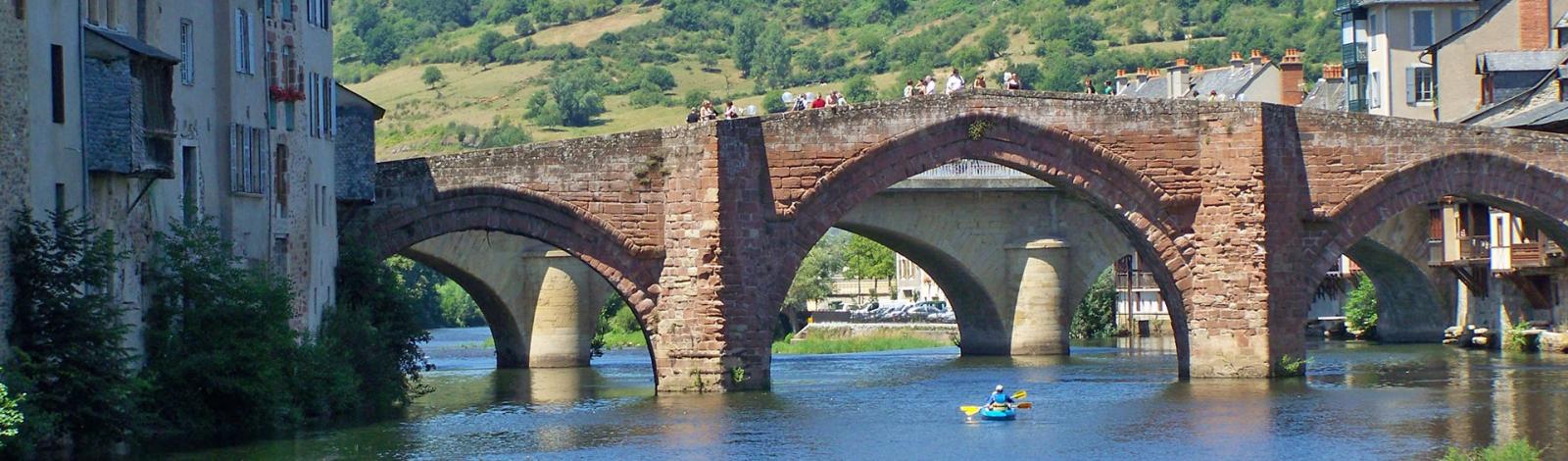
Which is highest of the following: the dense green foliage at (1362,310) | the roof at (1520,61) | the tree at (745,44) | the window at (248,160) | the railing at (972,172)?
the tree at (745,44)

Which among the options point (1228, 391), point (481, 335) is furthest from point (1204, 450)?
point (481, 335)

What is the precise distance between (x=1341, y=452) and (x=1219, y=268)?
1326cm

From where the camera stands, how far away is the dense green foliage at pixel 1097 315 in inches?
3081

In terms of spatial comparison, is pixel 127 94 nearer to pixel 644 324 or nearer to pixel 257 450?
pixel 257 450

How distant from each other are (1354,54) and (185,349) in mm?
48028

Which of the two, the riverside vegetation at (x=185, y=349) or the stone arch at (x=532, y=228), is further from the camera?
the stone arch at (x=532, y=228)

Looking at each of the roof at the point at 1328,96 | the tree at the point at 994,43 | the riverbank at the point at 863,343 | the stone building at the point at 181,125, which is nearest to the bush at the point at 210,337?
the stone building at the point at 181,125

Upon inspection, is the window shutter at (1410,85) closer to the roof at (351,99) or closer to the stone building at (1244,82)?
the stone building at (1244,82)

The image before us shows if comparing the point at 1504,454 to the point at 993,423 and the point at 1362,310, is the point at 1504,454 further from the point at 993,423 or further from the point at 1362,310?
the point at 1362,310

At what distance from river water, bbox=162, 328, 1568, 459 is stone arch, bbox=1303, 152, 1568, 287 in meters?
2.71

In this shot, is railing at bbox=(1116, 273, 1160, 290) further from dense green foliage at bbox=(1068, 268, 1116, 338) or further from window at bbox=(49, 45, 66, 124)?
window at bbox=(49, 45, 66, 124)

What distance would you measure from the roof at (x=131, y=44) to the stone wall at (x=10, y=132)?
2.21 metres

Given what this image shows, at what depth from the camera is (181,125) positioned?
3441 centimetres

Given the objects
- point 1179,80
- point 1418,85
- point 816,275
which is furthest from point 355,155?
point 816,275
